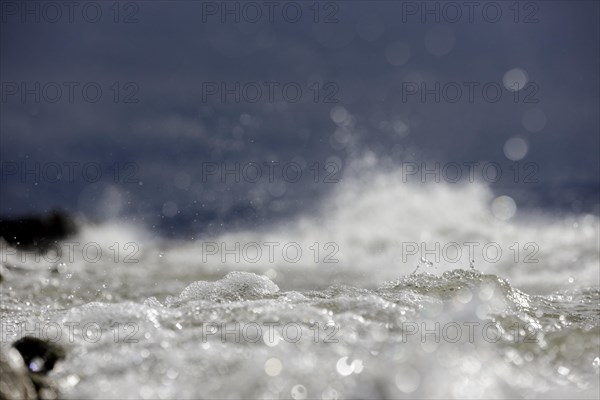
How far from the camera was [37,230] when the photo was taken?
10961 mm

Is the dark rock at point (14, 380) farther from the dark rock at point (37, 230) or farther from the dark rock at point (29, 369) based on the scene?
the dark rock at point (37, 230)

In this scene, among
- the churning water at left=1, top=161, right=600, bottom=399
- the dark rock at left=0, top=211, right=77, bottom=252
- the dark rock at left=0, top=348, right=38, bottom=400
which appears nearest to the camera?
the dark rock at left=0, top=348, right=38, bottom=400

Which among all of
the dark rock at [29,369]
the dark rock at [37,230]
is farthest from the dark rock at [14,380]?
the dark rock at [37,230]

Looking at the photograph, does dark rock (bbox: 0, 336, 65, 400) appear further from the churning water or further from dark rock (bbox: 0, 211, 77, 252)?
dark rock (bbox: 0, 211, 77, 252)

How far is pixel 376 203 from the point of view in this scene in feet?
40.8

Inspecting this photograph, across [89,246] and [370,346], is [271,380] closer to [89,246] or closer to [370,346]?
[370,346]

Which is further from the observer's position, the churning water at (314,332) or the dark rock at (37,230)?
the dark rock at (37,230)

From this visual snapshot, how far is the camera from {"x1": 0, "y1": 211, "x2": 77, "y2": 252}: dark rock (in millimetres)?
10414

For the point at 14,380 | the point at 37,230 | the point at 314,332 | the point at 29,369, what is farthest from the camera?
the point at 37,230

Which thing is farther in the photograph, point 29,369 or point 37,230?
point 37,230

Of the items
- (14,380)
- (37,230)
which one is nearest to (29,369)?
(14,380)

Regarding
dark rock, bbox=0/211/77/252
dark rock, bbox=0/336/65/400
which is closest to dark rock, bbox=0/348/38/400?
dark rock, bbox=0/336/65/400

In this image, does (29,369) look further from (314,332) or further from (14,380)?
(314,332)

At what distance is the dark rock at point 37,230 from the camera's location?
10414 millimetres
